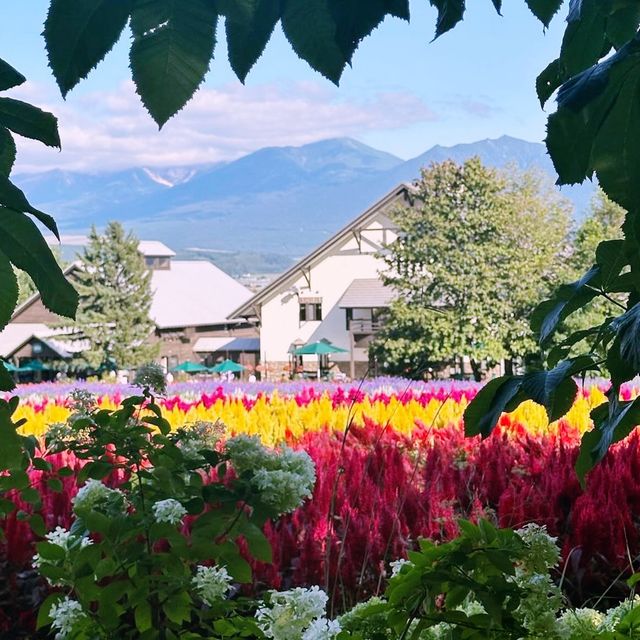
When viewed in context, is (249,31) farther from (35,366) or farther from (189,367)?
(35,366)

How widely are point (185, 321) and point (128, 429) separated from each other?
2588 inches

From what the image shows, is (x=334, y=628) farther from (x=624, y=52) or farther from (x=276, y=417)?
(x=276, y=417)

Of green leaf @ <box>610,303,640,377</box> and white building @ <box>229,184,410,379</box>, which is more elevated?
white building @ <box>229,184,410,379</box>

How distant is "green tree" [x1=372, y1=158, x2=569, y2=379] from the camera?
4238 cm

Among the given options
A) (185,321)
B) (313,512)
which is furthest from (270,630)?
(185,321)

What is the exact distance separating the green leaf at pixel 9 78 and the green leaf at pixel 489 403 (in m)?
0.84

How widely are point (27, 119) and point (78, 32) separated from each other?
19 centimetres

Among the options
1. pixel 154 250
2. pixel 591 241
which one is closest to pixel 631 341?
pixel 591 241

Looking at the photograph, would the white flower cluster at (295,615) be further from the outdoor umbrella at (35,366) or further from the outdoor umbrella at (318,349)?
the outdoor umbrella at (35,366)

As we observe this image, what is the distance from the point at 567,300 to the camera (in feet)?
5.22

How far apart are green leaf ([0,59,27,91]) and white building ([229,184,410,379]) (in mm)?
53966

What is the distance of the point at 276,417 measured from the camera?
7668 millimetres

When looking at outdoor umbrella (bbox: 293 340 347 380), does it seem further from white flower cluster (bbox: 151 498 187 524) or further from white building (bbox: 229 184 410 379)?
white flower cluster (bbox: 151 498 187 524)

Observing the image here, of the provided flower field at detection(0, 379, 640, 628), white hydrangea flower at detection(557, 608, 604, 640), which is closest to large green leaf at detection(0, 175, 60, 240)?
white hydrangea flower at detection(557, 608, 604, 640)
